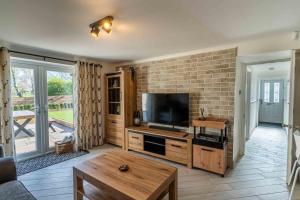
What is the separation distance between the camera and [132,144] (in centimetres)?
365

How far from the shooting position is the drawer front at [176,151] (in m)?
2.92

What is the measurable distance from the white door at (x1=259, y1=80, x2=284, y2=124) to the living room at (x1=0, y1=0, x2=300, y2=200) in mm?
2604

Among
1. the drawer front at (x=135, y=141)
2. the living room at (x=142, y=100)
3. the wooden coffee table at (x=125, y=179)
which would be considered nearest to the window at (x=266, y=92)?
the living room at (x=142, y=100)

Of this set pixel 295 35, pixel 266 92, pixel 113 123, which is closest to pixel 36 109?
pixel 113 123

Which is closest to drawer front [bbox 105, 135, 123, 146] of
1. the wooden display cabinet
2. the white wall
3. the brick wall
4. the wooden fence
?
the wooden display cabinet

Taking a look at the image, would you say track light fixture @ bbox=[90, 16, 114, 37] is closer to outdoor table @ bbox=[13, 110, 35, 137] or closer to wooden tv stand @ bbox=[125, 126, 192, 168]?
wooden tv stand @ bbox=[125, 126, 192, 168]

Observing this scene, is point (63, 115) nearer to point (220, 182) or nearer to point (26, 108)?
point (26, 108)

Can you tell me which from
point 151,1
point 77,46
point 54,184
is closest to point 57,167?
point 54,184

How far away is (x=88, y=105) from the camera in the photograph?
12.5 ft

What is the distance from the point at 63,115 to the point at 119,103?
128 centimetres

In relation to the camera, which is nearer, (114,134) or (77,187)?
(77,187)

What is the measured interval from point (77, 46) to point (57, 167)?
6.96 feet

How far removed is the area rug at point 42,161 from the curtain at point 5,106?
0.34 metres

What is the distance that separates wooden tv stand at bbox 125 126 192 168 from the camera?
2.91 metres
